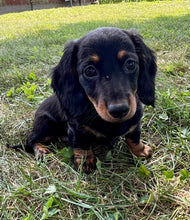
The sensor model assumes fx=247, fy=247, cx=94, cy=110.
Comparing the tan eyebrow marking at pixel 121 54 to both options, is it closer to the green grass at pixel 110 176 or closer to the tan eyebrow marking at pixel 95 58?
the tan eyebrow marking at pixel 95 58

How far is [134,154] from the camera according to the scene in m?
2.23

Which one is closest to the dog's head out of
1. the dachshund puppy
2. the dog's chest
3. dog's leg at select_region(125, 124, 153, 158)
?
the dachshund puppy

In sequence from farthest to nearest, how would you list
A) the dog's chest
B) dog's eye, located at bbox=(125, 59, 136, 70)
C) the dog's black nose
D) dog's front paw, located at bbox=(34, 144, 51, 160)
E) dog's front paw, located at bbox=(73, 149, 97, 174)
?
dog's front paw, located at bbox=(34, 144, 51, 160)
dog's front paw, located at bbox=(73, 149, 97, 174)
the dog's chest
dog's eye, located at bbox=(125, 59, 136, 70)
the dog's black nose

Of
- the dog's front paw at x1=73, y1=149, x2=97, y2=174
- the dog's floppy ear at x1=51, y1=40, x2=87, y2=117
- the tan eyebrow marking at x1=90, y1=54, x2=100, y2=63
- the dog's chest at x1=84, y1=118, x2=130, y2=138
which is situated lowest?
the dog's front paw at x1=73, y1=149, x2=97, y2=174

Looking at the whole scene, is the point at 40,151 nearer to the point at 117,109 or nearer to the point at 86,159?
the point at 86,159

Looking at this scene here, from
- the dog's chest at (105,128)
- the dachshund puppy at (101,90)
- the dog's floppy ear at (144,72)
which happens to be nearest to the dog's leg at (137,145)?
the dachshund puppy at (101,90)

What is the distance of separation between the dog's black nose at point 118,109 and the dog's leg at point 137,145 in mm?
580

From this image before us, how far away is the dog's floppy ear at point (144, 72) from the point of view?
2.05 m

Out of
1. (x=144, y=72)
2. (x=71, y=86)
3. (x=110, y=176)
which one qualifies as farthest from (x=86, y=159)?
(x=144, y=72)

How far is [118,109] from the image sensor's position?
155 cm

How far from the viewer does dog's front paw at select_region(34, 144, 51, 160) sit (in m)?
2.33

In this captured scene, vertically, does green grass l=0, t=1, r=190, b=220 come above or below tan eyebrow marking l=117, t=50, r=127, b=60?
below

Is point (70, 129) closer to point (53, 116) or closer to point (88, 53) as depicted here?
point (53, 116)

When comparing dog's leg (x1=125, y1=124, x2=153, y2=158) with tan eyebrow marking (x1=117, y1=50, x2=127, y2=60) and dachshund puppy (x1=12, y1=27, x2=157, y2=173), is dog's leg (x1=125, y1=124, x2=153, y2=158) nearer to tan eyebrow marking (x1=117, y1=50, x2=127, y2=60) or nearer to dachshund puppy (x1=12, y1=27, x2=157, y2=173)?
dachshund puppy (x1=12, y1=27, x2=157, y2=173)
